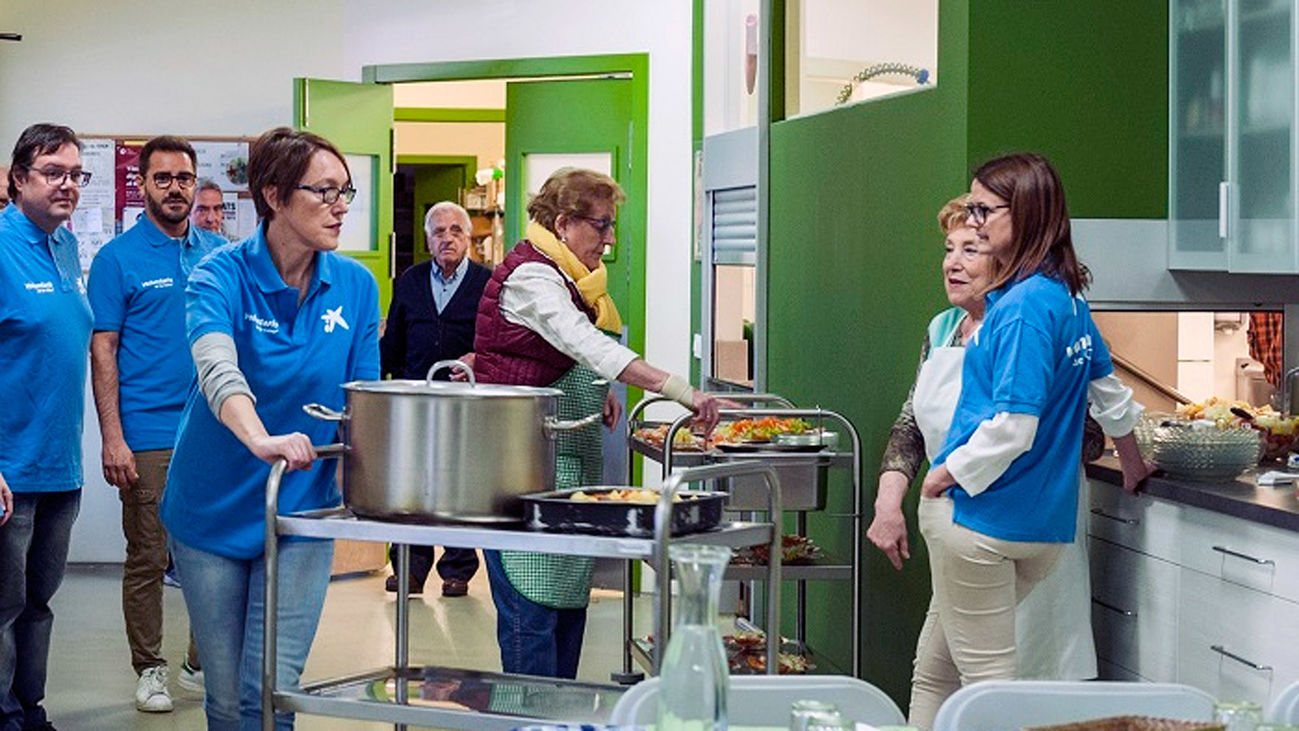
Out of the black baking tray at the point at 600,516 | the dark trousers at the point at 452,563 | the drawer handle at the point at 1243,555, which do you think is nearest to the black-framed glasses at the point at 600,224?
the black baking tray at the point at 600,516

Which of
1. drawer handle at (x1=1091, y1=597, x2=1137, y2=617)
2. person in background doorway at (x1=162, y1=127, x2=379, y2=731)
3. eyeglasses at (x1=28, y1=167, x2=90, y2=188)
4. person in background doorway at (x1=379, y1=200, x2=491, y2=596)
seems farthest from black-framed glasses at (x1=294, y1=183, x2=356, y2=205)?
person in background doorway at (x1=379, y1=200, x2=491, y2=596)

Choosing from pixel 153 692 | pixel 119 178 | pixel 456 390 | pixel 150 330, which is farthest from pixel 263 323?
pixel 119 178

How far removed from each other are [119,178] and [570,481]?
186 inches

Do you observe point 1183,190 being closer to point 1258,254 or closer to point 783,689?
point 1258,254

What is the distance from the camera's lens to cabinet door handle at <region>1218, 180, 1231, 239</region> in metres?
4.83

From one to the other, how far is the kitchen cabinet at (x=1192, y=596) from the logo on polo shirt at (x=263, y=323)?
202cm

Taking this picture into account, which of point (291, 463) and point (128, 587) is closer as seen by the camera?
point (291, 463)

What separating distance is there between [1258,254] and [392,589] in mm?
4959

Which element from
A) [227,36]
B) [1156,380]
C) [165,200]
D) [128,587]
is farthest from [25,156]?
[227,36]

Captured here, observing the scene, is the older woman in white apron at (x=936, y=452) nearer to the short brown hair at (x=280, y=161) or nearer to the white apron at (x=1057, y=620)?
the white apron at (x=1057, y=620)

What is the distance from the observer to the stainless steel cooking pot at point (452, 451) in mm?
3584

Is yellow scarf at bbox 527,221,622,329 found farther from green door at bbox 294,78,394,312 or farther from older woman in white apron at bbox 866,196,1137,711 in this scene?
green door at bbox 294,78,394,312

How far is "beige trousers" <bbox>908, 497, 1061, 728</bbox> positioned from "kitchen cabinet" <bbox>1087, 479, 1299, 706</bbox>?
1.18 ft

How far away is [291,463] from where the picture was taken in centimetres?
374
